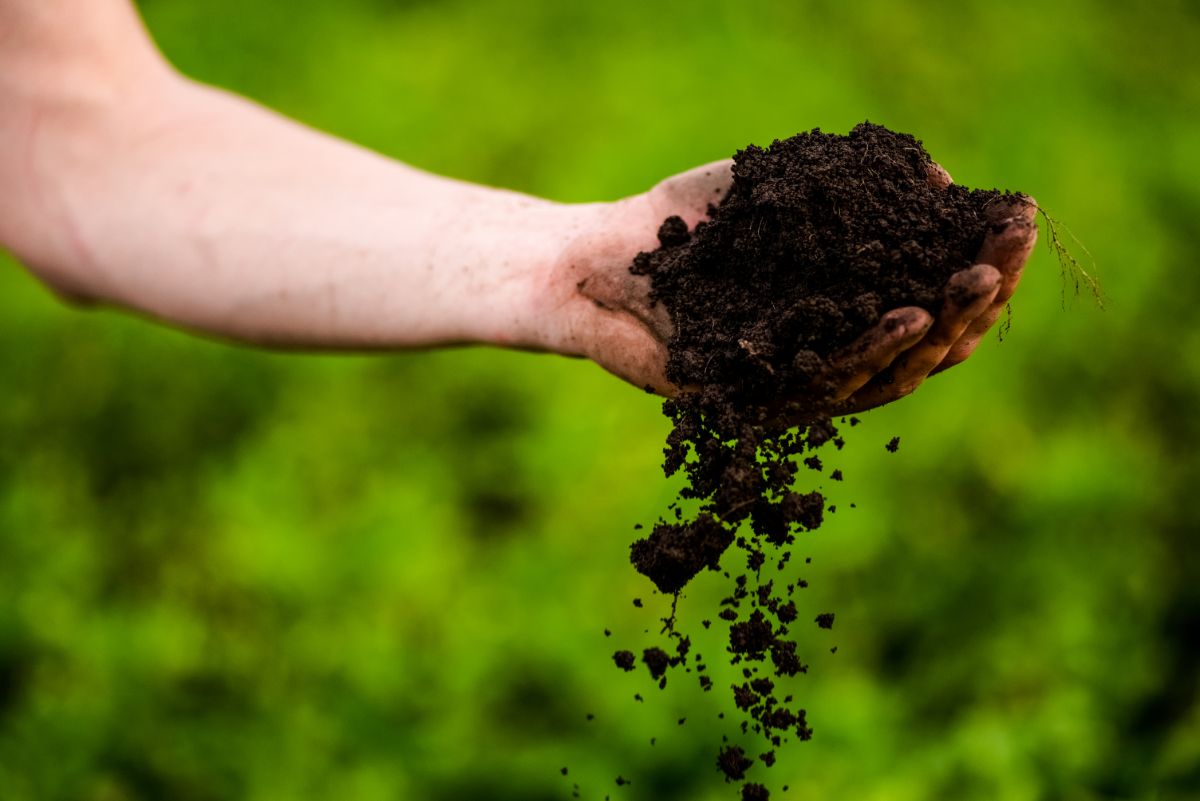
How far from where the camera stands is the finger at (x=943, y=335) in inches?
42.5

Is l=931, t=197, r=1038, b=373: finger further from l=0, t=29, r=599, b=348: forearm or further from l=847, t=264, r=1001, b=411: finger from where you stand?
l=0, t=29, r=599, b=348: forearm

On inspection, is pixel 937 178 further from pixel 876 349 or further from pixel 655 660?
pixel 655 660

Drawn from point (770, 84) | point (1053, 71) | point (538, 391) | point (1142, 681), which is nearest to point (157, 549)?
point (538, 391)

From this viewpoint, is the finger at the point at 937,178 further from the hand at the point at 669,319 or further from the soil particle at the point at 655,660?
the soil particle at the point at 655,660

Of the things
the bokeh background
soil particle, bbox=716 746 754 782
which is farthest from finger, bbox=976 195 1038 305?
the bokeh background

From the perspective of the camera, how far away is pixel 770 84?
2904 millimetres

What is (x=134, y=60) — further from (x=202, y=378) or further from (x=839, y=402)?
(x=202, y=378)

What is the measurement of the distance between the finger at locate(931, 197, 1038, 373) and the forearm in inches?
20.9

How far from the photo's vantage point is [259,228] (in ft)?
5.02

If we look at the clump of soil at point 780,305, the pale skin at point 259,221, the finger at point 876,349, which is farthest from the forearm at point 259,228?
the finger at point 876,349

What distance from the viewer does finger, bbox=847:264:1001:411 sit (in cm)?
108

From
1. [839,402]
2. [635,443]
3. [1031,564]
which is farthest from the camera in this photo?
[635,443]

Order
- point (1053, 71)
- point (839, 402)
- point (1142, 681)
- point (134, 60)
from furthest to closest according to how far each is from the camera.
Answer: point (1053, 71) < point (1142, 681) < point (134, 60) < point (839, 402)

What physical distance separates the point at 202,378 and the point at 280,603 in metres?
0.75
